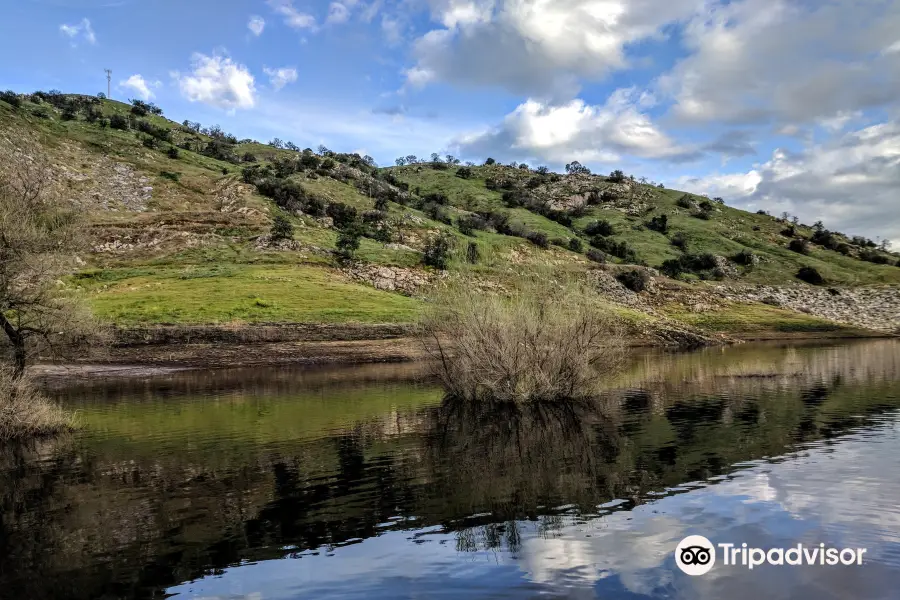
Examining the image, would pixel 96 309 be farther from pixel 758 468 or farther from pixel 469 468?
pixel 758 468

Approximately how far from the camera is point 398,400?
34.5 m

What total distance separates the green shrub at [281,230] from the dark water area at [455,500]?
200ft

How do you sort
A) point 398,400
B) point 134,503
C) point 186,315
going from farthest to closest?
point 186,315
point 398,400
point 134,503

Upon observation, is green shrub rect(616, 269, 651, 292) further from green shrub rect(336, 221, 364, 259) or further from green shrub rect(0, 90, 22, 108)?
green shrub rect(0, 90, 22, 108)

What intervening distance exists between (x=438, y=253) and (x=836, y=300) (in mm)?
60902

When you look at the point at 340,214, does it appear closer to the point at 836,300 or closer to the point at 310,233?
the point at 310,233

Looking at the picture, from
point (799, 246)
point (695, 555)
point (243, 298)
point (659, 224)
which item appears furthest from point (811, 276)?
point (695, 555)

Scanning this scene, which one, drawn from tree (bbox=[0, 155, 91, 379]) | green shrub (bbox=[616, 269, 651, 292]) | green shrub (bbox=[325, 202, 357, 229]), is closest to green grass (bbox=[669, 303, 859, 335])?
green shrub (bbox=[616, 269, 651, 292])

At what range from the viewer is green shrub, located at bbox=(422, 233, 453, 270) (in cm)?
9169

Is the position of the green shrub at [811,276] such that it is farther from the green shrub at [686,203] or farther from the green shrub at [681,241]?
the green shrub at [686,203]

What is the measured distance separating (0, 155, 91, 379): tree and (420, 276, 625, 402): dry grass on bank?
18239 millimetres

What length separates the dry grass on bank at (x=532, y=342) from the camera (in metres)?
30.9

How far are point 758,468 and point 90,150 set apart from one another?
4612 inches

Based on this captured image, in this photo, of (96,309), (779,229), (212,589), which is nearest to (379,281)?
(96,309)
